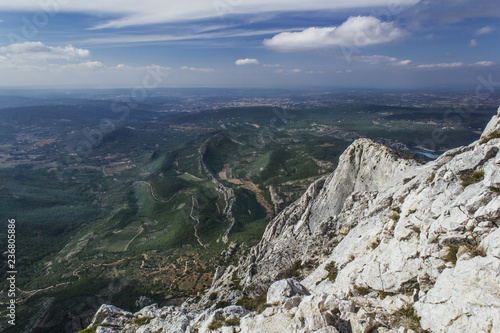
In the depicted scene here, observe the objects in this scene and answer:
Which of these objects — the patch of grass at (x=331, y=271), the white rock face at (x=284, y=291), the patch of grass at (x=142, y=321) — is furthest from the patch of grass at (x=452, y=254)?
the patch of grass at (x=142, y=321)

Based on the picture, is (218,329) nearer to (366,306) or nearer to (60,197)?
(366,306)

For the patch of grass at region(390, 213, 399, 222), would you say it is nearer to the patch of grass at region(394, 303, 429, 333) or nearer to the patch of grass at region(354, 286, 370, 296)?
the patch of grass at region(354, 286, 370, 296)

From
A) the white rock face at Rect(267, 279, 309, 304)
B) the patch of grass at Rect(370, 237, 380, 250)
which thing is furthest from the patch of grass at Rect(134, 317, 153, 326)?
the patch of grass at Rect(370, 237, 380, 250)

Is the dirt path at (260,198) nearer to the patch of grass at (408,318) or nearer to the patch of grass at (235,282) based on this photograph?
the patch of grass at (235,282)

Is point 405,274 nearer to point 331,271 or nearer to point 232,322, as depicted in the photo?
point 331,271

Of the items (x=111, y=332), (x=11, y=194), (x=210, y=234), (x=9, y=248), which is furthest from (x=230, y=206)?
(x=11, y=194)

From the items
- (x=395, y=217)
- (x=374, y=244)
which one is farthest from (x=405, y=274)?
(x=395, y=217)

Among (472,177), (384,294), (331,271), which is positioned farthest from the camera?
(331,271)
